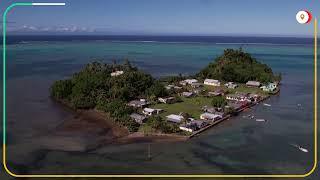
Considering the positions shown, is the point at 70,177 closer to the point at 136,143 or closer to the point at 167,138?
the point at 136,143

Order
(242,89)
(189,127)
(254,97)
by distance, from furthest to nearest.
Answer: (242,89)
(254,97)
(189,127)

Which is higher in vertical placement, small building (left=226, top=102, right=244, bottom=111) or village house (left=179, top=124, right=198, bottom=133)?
small building (left=226, top=102, right=244, bottom=111)

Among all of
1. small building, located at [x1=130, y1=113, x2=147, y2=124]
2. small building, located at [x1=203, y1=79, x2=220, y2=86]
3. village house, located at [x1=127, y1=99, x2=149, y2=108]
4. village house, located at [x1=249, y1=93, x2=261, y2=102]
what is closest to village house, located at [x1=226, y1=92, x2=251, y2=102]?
village house, located at [x1=249, y1=93, x2=261, y2=102]

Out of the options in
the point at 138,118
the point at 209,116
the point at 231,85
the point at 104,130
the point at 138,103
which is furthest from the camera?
the point at 231,85

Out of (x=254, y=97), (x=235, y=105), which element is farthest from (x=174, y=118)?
(x=254, y=97)

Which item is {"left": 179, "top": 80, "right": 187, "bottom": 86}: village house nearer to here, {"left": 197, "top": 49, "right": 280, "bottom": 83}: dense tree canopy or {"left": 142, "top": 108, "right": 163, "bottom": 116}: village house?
{"left": 197, "top": 49, "right": 280, "bottom": 83}: dense tree canopy

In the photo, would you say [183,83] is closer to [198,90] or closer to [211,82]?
[211,82]

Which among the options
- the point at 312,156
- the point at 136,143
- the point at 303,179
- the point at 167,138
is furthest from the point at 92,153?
the point at 312,156
